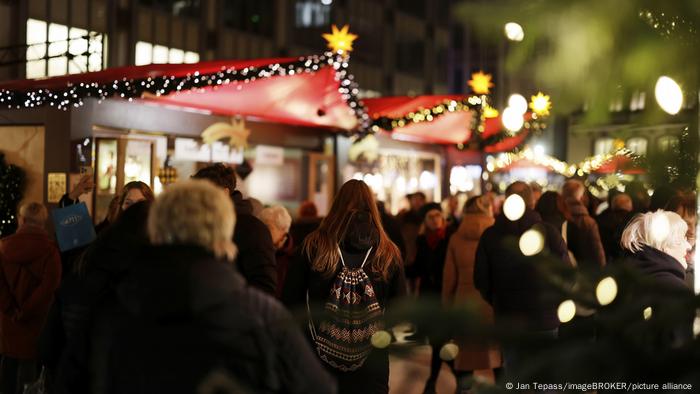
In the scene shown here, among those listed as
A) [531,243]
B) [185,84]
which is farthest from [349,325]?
[185,84]

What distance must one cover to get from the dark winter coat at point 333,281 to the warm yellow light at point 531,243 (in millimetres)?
3363

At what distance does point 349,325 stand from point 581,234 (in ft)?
14.2

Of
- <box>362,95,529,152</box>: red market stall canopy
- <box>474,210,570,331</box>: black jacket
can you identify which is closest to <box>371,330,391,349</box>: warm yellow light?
<box>474,210,570,331</box>: black jacket

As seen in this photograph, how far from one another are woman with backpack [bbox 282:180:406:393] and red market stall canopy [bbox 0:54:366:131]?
541 cm

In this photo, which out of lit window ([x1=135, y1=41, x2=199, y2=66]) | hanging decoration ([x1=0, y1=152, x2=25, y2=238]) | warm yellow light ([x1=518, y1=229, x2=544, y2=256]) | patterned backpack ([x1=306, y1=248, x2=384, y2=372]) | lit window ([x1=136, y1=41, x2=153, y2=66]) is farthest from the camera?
lit window ([x1=135, y1=41, x2=199, y2=66])

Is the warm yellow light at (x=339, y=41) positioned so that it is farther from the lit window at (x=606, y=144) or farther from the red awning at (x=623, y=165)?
the red awning at (x=623, y=165)

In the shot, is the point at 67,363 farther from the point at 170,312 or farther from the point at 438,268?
the point at 438,268

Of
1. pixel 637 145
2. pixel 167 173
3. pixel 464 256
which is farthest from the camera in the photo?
pixel 167 173

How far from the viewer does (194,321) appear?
2764 millimetres

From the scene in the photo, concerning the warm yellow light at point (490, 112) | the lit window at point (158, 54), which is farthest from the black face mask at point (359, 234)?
the lit window at point (158, 54)

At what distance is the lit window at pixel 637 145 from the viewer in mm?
1786

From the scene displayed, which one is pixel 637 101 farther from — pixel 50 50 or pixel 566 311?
pixel 50 50

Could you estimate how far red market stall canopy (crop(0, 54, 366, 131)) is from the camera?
10344 mm

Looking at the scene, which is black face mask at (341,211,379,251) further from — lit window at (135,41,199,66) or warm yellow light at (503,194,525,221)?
lit window at (135,41,199,66)
